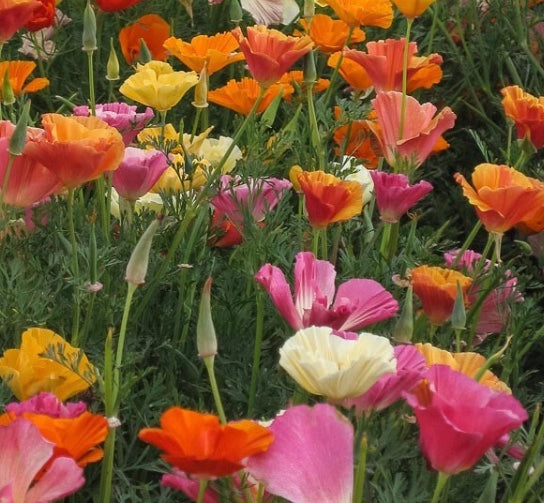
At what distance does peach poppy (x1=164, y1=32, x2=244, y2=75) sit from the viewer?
1570 millimetres

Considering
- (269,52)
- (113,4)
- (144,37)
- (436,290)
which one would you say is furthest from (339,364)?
(144,37)

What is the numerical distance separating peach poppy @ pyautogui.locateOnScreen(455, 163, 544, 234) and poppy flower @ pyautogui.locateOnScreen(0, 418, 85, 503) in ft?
1.93

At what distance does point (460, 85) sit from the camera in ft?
7.32

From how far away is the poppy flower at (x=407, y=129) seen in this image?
1351mm

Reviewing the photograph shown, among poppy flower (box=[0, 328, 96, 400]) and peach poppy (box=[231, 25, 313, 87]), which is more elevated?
peach poppy (box=[231, 25, 313, 87])

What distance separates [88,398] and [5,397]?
0.26 feet

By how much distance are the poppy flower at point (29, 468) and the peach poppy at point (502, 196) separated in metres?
0.59

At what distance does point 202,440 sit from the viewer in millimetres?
722

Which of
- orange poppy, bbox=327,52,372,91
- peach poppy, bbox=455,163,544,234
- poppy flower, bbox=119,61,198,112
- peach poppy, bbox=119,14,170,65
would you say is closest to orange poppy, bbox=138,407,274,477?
peach poppy, bbox=455,163,544,234

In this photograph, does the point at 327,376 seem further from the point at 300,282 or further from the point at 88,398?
the point at 88,398

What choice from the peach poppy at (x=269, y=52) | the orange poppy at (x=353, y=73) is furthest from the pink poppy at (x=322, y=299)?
the orange poppy at (x=353, y=73)

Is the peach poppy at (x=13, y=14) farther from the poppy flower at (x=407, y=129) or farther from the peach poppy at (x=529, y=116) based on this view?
the peach poppy at (x=529, y=116)

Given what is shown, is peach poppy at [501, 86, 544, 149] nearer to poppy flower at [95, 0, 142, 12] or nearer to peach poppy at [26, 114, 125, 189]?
peach poppy at [26, 114, 125, 189]

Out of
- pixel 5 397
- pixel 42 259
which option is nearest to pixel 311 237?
pixel 42 259
